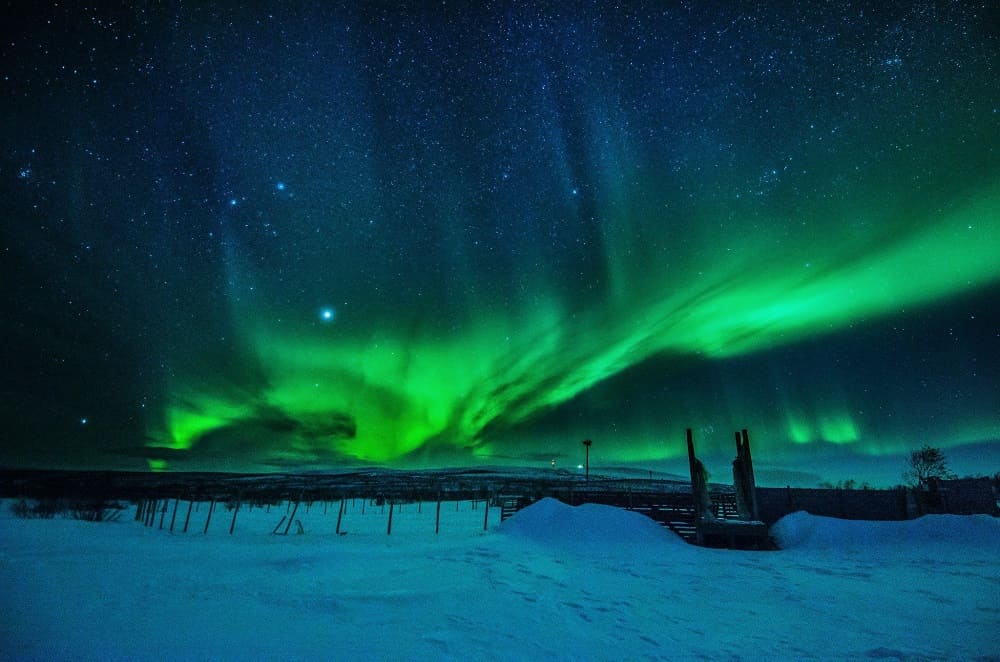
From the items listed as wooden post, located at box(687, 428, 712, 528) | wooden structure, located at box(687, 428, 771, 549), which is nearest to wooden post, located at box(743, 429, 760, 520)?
wooden structure, located at box(687, 428, 771, 549)

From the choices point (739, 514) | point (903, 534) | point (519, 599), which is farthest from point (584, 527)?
point (903, 534)

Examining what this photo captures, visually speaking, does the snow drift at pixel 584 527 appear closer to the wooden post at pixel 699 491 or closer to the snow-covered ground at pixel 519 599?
the snow-covered ground at pixel 519 599

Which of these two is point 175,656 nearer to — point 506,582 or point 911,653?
point 506,582

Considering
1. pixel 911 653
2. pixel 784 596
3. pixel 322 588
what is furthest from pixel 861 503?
pixel 322 588

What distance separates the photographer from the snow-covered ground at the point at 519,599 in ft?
24.2

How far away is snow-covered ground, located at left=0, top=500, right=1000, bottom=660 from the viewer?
7.38 metres

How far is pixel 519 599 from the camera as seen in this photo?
10578 millimetres

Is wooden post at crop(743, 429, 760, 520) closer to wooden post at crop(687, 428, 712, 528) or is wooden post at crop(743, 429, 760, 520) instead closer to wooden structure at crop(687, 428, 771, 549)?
wooden structure at crop(687, 428, 771, 549)

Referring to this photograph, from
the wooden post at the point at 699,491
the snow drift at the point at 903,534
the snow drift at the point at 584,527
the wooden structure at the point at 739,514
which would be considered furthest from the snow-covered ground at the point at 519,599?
the wooden post at the point at 699,491

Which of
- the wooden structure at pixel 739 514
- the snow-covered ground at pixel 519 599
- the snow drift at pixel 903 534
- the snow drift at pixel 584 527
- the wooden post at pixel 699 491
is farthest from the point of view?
the wooden post at pixel 699 491

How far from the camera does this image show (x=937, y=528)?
19.6 m

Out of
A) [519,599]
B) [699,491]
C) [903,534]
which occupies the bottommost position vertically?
[519,599]

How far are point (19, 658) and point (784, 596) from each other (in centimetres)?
1515

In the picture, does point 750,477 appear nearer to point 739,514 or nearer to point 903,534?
point 739,514
